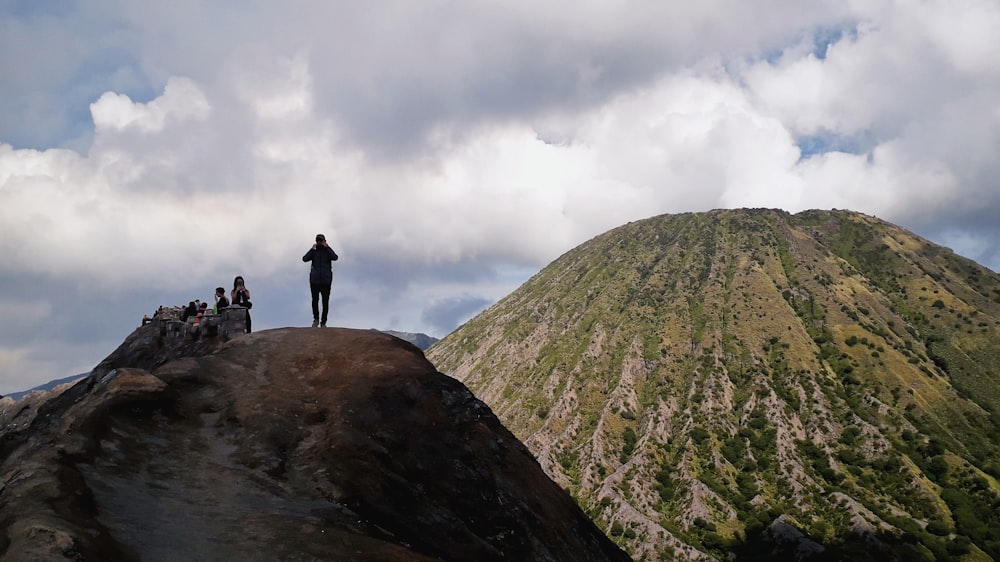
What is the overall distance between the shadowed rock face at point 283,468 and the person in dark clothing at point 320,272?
3.34 m

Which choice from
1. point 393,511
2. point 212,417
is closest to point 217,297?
point 212,417

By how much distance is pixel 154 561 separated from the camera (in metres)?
9.84

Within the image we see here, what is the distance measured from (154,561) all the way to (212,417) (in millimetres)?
7076

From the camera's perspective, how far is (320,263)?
26.5 m

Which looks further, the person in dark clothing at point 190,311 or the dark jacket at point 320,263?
the person in dark clothing at point 190,311

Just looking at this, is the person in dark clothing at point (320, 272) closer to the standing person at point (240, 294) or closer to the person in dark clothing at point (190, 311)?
the standing person at point (240, 294)

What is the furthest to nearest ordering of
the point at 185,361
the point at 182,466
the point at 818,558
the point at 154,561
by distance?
1. the point at 818,558
2. the point at 185,361
3. the point at 182,466
4. the point at 154,561

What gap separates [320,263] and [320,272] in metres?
0.41

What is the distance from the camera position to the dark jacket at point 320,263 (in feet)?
86.4

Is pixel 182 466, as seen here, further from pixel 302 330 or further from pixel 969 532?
pixel 969 532

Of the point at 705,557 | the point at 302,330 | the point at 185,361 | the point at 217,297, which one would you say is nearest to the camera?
the point at 185,361

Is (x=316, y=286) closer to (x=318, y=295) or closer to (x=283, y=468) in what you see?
(x=318, y=295)

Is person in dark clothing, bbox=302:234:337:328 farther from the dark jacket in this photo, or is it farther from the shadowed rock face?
the shadowed rock face

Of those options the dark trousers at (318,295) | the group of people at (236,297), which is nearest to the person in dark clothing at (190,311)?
the group of people at (236,297)
